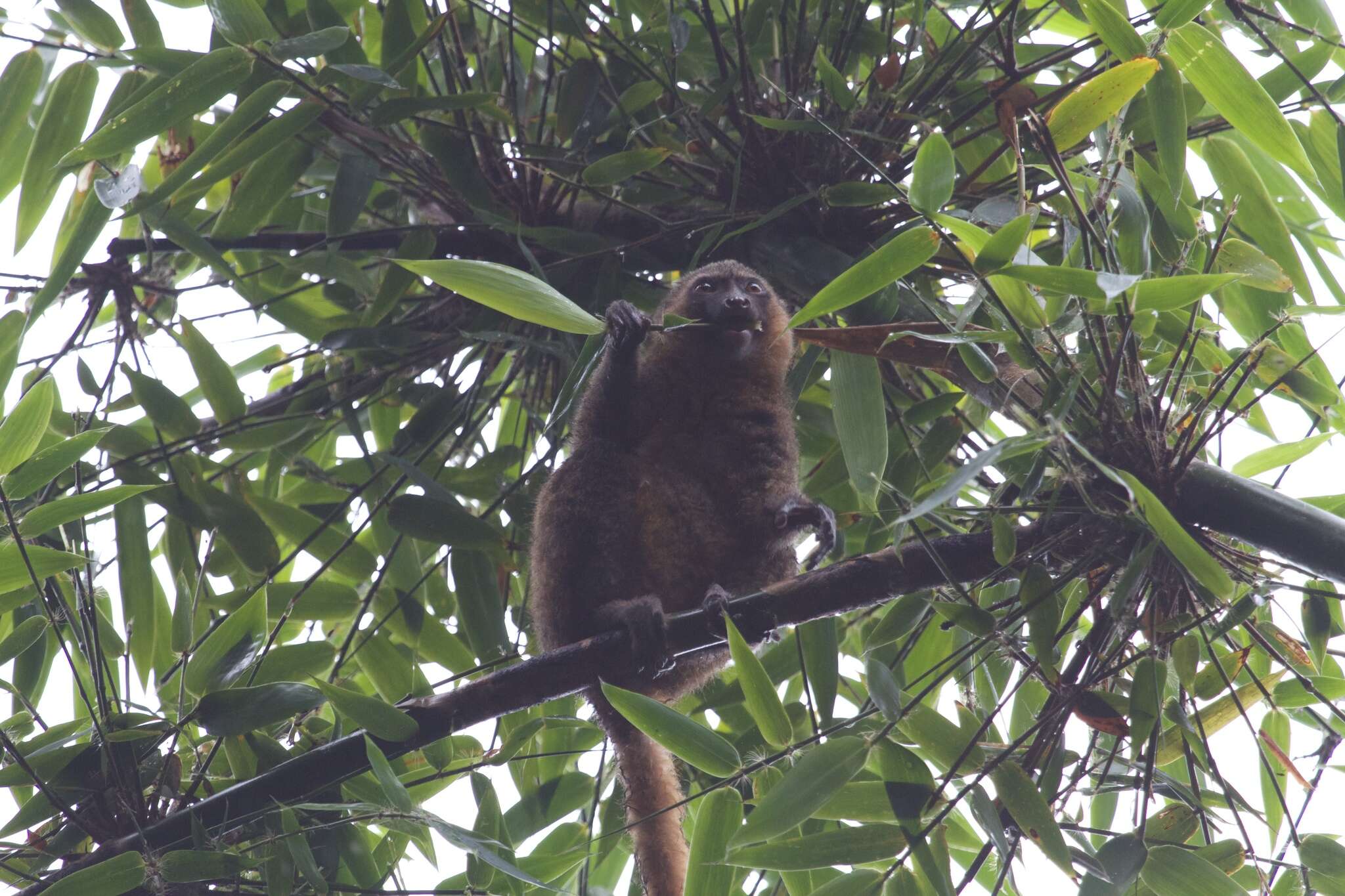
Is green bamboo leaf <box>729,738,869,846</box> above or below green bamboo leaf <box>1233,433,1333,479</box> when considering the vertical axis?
below

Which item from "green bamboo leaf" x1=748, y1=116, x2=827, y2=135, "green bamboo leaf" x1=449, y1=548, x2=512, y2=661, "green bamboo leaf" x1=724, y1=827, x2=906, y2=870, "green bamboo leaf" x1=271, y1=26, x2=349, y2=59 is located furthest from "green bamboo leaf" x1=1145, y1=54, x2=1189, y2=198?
"green bamboo leaf" x1=449, y1=548, x2=512, y2=661

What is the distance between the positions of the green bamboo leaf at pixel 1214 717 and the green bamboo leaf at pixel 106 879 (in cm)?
204

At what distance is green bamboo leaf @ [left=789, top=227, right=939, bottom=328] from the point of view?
1.95 meters

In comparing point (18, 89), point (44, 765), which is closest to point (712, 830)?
point (44, 765)

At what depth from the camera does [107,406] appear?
3.20 metres

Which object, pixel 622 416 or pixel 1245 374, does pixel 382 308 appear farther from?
pixel 1245 374

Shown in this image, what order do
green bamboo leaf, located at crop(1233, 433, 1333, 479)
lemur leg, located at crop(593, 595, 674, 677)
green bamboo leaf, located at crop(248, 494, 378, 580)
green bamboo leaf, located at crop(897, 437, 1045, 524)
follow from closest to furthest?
green bamboo leaf, located at crop(897, 437, 1045, 524), green bamboo leaf, located at crop(1233, 433, 1333, 479), lemur leg, located at crop(593, 595, 674, 677), green bamboo leaf, located at crop(248, 494, 378, 580)

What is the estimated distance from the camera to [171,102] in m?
2.53

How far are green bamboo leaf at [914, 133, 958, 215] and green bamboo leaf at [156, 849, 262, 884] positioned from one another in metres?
1.77

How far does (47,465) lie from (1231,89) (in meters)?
2.54

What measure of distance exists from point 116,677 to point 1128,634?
2.25 meters

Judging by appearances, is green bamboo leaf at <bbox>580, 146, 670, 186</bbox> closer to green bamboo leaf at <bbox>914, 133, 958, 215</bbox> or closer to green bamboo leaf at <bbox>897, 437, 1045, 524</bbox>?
green bamboo leaf at <bbox>914, 133, 958, 215</bbox>

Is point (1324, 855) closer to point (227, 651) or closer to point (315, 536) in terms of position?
point (227, 651)

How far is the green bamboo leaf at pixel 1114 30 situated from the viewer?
2107 mm
